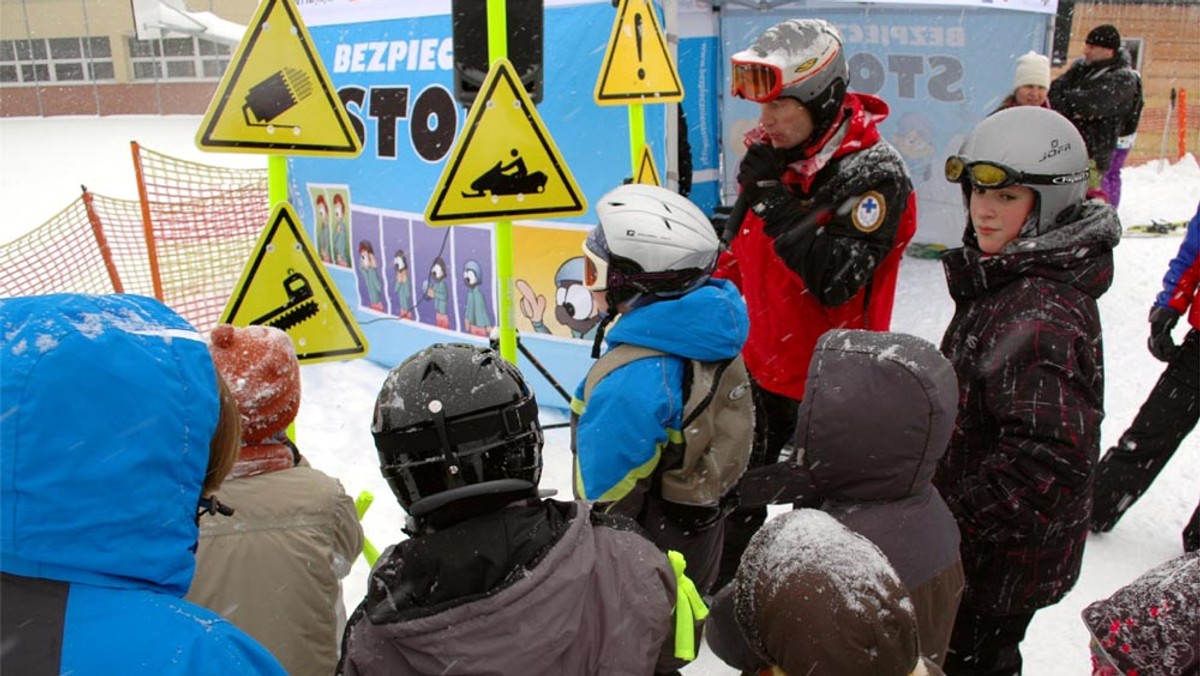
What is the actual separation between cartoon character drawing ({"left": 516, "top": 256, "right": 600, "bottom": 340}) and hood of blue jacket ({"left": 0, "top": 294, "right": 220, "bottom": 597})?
15.5 ft

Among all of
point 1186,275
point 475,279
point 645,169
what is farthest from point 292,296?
point 1186,275

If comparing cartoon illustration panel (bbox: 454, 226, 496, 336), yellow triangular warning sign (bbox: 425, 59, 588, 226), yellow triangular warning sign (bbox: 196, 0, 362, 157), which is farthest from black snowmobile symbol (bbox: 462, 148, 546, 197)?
cartoon illustration panel (bbox: 454, 226, 496, 336)

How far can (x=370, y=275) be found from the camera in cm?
738

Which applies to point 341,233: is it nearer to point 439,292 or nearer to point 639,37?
point 439,292

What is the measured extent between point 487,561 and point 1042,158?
191 centimetres

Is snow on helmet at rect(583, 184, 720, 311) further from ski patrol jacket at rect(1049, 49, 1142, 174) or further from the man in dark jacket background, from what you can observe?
ski patrol jacket at rect(1049, 49, 1142, 174)

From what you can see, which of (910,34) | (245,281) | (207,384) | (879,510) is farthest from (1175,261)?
(910,34)

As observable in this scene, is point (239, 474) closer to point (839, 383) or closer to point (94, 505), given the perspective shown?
point (94, 505)

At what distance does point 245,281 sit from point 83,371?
1720 mm

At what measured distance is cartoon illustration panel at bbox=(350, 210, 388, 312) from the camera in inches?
287

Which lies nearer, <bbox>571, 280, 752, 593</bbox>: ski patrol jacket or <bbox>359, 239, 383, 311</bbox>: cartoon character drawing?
<bbox>571, 280, 752, 593</bbox>: ski patrol jacket

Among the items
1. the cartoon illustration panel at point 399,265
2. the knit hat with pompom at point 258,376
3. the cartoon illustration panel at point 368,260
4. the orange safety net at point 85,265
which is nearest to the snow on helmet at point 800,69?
the knit hat with pompom at point 258,376

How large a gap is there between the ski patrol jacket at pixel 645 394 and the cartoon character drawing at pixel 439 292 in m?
4.34

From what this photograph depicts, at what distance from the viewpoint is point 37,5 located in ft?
98.3
